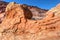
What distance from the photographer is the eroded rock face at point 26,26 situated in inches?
399

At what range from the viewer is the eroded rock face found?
33.2 feet

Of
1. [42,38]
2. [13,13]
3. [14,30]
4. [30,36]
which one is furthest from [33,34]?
[13,13]

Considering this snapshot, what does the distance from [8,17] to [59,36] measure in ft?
15.4

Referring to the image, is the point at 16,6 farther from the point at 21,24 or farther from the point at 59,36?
the point at 59,36

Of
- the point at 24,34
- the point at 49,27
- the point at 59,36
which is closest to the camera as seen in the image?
the point at 59,36

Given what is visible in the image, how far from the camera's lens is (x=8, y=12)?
1308 cm

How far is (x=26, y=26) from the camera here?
11.4 metres

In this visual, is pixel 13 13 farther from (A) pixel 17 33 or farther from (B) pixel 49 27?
(B) pixel 49 27

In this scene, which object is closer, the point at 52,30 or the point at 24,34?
the point at 52,30

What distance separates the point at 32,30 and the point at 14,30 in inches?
55.9

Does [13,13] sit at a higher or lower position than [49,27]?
higher

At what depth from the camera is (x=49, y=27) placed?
10.3 m

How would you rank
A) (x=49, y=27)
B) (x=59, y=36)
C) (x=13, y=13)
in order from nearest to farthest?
(x=59, y=36) → (x=49, y=27) → (x=13, y=13)

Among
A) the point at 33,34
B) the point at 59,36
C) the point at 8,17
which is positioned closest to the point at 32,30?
the point at 33,34
